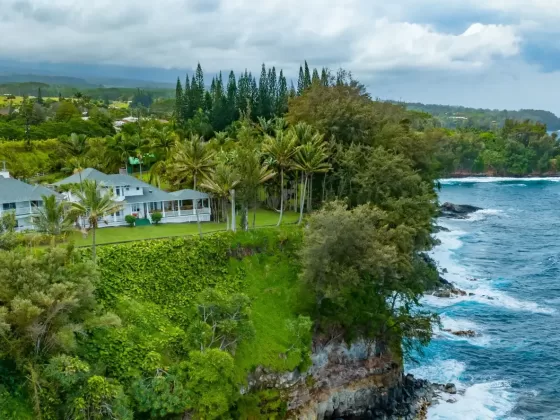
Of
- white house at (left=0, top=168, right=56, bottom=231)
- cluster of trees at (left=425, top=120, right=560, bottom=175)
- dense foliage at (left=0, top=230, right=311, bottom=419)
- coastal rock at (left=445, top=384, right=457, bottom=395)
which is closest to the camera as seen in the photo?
dense foliage at (left=0, top=230, right=311, bottom=419)

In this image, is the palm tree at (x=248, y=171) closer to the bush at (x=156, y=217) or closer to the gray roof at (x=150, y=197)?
the bush at (x=156, y=217)

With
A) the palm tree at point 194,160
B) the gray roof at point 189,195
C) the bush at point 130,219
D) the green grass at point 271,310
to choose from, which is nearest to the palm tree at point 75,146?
the gray roof at point 189,195

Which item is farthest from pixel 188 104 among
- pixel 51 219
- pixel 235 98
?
pixel 51 219

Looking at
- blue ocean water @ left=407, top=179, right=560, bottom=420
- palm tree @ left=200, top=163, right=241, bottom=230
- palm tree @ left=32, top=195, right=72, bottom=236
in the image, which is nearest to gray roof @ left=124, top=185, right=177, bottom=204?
palm tree @ left=200, top=163, right=241, bottom=230

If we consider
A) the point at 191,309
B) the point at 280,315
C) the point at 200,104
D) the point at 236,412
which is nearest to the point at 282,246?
the point at 280,315

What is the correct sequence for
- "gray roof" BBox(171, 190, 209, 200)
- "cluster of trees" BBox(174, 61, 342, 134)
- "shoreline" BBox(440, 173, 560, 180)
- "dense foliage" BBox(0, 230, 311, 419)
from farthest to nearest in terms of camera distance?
"shoreline" BBox(440, 173, 560, 180) → "cluster of trees" BBox(174, 61, 342, 134) → "gray roof" BBox(171, 190, 209, 200) → "dense foliage" BBox(0, 230, 311, 419)

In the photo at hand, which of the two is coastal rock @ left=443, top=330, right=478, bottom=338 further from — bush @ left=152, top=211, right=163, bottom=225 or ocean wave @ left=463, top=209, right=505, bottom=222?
ocean wave @ left=463, top=209, right=505, bottom=222

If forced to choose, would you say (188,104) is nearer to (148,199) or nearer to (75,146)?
(75,146)
